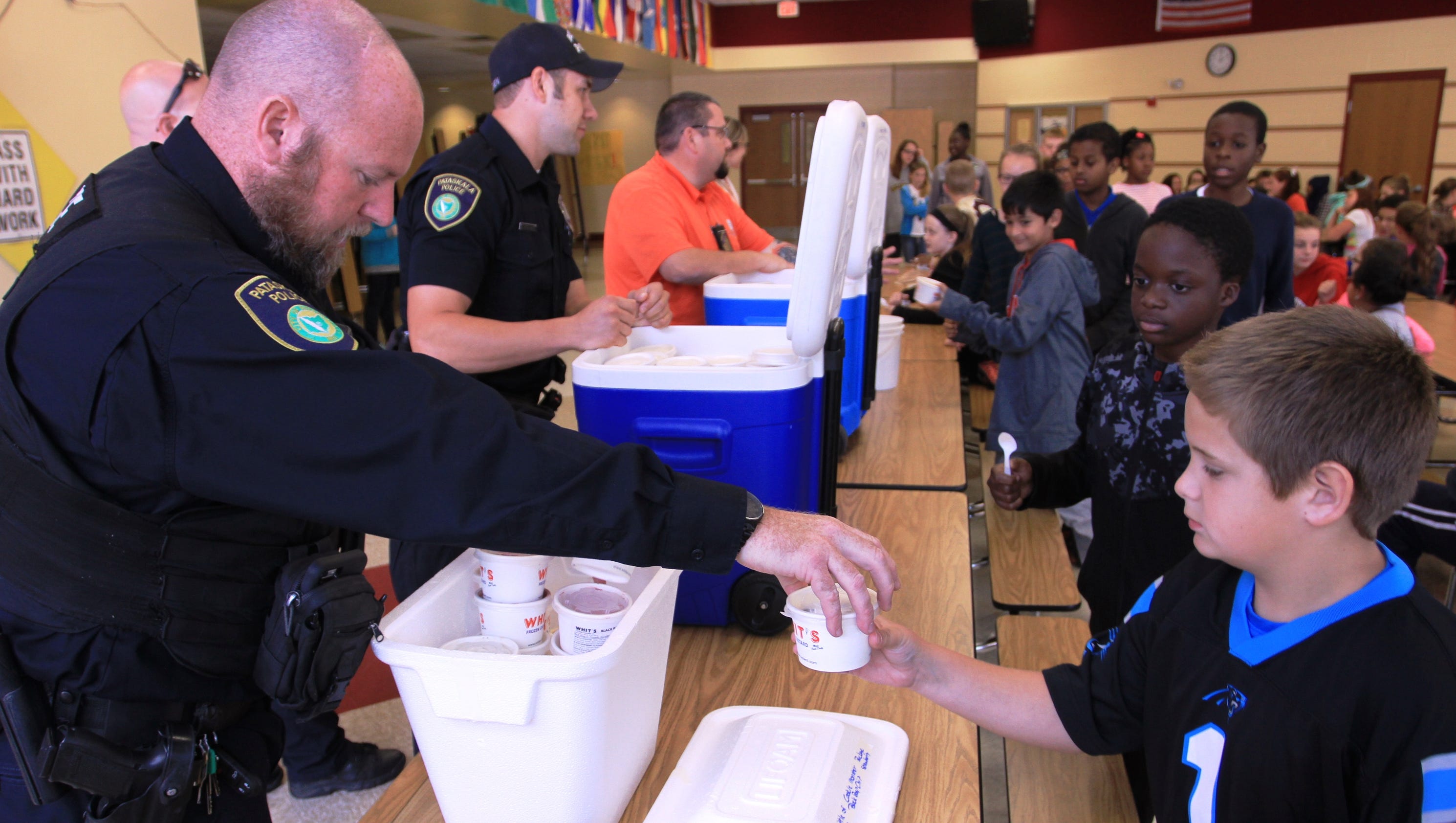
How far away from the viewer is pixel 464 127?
480 inches

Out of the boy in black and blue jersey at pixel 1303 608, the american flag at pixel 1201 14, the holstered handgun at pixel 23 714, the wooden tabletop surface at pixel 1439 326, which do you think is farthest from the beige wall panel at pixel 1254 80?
the holstered handgun at pixel 23 714

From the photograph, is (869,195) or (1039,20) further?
(1039,20)

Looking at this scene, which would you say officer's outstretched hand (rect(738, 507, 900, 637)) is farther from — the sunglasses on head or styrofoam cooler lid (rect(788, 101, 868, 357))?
the sunglasses on head

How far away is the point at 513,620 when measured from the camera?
1087mm

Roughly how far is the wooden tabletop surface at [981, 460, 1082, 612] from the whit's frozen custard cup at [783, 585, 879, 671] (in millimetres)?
1213

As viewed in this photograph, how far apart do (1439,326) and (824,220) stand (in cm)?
494

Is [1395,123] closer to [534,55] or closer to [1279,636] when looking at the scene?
[534,55]

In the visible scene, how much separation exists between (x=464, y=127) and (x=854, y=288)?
36.8 ft

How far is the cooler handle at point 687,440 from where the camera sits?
135 cm

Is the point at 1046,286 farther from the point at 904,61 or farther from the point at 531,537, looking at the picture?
the point at 904,61

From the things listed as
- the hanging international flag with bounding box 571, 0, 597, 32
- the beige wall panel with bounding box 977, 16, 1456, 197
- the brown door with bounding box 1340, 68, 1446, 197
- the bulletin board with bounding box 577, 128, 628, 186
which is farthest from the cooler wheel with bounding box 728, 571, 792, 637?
the bulletin board with bounding box 577, 128, 628, 186

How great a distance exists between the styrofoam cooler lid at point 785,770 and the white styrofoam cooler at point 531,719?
0.08 metres

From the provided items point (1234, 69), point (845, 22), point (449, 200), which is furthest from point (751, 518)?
point (845, 22)

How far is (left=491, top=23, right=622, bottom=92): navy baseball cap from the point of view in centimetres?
208
